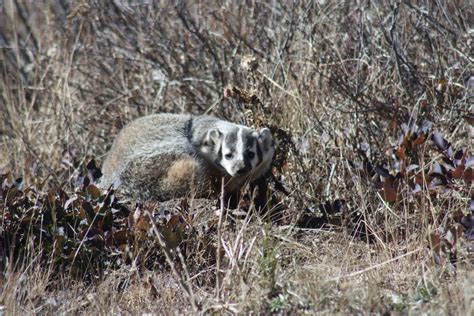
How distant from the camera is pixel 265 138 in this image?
21.3 feet

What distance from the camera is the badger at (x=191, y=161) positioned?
6.46 metres

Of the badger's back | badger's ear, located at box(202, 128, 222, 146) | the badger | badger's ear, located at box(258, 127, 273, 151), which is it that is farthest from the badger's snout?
the badger's back

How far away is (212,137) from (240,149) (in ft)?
1.10

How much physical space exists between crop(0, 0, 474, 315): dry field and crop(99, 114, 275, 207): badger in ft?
0.61

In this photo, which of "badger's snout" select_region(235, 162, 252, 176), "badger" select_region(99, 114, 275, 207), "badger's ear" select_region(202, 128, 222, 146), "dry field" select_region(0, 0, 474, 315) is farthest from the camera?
"badger's ear" select_region(202, 128, 222, 146)

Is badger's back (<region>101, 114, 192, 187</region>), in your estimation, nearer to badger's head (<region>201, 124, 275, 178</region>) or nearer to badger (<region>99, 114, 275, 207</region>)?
badger (<region>99, 114, 275, 207</region>)

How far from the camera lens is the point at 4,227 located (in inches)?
229

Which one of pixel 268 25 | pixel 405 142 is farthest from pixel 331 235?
pixel 268 25

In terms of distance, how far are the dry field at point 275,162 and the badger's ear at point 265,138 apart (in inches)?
8.6

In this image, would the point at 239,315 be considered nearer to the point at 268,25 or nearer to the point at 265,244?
the point at 265,244

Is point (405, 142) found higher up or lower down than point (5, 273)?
higher up

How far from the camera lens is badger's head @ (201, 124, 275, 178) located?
21.0 feet

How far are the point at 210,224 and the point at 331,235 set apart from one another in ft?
2.83

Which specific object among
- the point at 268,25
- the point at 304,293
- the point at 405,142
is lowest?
the point at 304,293
